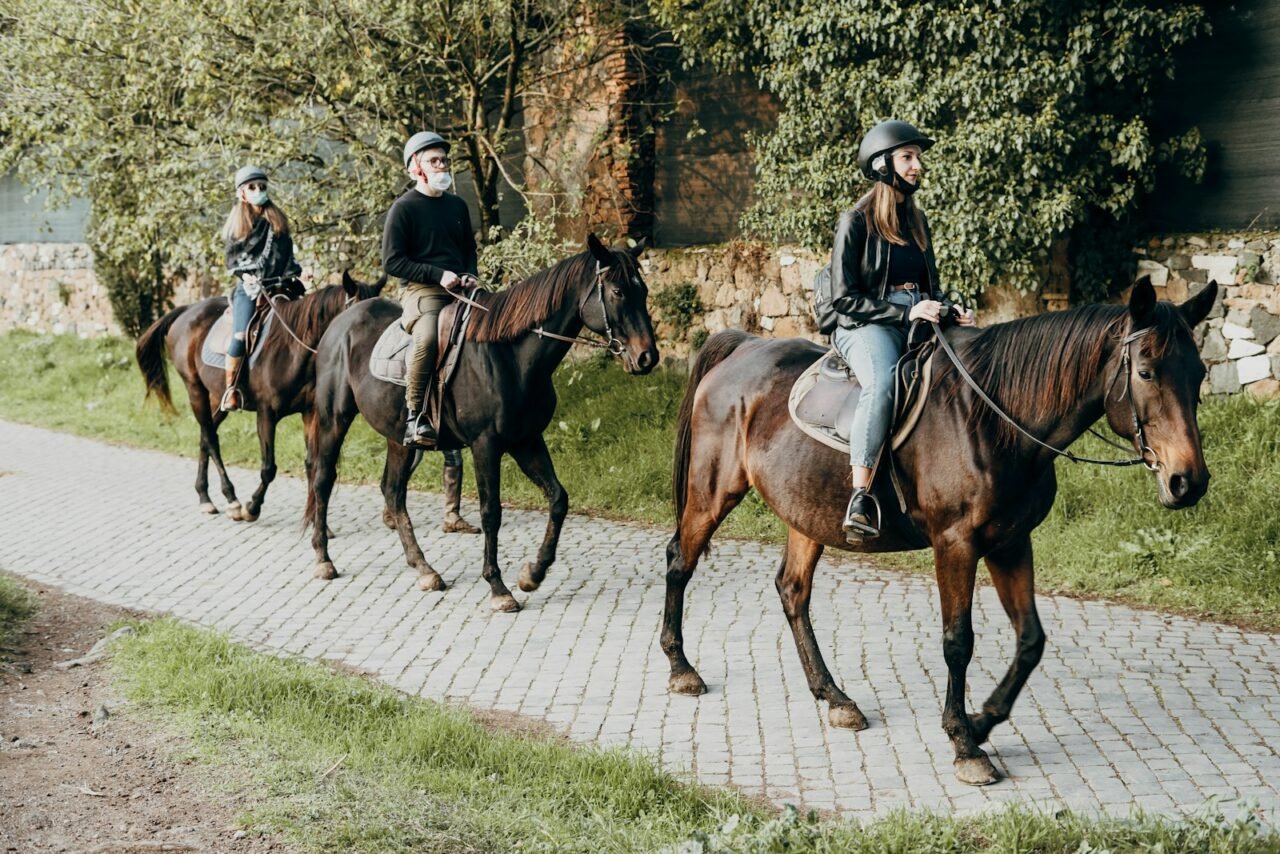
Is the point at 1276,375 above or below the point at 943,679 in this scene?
above

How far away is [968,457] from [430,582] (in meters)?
4.76

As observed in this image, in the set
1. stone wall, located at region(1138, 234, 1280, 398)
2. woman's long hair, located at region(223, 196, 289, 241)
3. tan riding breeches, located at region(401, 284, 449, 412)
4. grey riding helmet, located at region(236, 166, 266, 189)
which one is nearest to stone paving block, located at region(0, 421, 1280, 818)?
tan riding breeches, located at region(401, 284, 449, 412)

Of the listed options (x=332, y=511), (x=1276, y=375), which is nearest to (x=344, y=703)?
(x=332, y=511)

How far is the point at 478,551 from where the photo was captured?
34.7ft

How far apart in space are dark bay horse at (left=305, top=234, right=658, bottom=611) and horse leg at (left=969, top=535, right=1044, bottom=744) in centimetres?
304

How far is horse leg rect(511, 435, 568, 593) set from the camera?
911cm

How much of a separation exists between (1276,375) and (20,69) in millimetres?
12541

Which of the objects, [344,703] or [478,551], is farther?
[478,551]

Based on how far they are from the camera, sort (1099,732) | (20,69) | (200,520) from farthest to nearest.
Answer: (20,69) → (200,520) → (1099,732)

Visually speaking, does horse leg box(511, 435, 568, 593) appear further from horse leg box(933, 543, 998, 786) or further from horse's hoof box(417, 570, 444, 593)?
horse leg box(933, 543, 998, 786)

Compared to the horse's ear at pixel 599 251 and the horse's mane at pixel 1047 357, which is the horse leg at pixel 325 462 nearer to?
the horse's ear at pixel 599 251

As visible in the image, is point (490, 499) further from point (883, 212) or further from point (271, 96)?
point (271, 96)

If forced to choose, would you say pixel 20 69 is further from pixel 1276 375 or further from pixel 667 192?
pixel 1276 375

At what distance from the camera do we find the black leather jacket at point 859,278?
6.07 m
